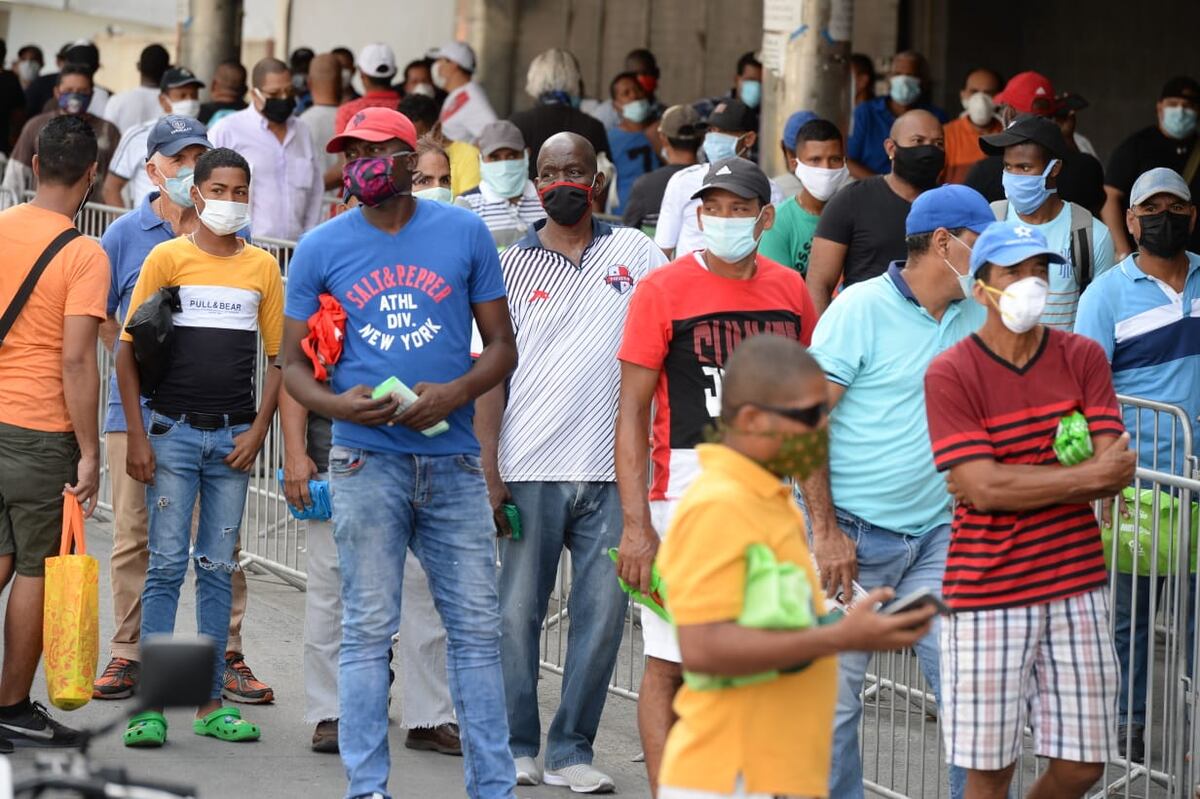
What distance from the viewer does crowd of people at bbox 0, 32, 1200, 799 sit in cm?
416

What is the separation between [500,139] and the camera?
29.5 ft

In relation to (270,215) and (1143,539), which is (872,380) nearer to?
(1143,539)

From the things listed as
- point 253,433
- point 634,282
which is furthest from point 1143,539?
point 253,433

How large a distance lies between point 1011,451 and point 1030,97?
5957 mm

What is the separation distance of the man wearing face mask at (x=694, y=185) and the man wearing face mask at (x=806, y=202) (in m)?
0.23

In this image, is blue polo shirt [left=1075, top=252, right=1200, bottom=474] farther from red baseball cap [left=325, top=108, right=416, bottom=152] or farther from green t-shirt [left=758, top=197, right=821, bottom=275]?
red baseball cap [left=325, top=108, right=416, bottom=152]

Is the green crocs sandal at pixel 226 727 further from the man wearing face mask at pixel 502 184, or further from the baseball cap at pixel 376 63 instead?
the baseball cap at pixel 376 63

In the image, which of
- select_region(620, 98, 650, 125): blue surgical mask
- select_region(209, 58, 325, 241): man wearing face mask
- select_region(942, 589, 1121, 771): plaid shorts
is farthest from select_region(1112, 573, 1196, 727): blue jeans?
select_region(620, 98, 650, 125): blue surgical mask

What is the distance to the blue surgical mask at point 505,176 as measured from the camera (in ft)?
29.7

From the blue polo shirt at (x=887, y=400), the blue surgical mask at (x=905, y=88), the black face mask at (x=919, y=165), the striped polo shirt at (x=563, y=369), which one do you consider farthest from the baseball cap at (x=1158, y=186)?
→ the blue surgical mask at (x=905, y=88)

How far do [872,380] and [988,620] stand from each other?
910mm

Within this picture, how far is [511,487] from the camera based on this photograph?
6641 millimetres

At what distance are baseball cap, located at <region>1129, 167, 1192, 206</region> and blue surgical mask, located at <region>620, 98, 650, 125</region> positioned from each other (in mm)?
6860

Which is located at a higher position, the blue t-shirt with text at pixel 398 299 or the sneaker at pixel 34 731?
the blue t-shirt with text at pixel 398 299
